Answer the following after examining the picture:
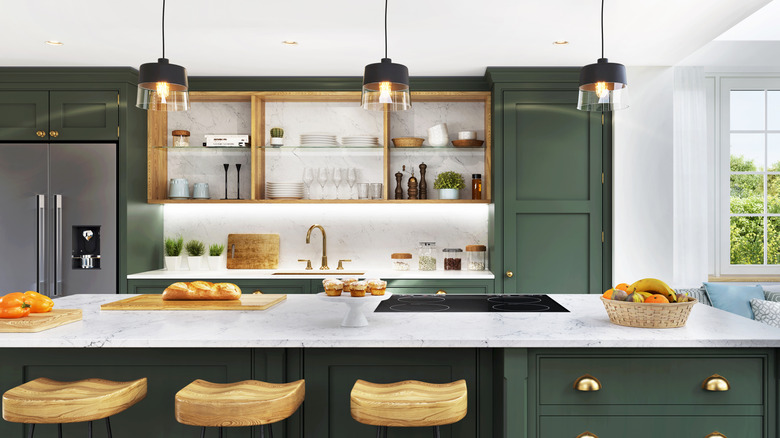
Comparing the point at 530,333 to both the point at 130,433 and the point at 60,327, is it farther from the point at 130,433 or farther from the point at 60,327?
the point at 60,327

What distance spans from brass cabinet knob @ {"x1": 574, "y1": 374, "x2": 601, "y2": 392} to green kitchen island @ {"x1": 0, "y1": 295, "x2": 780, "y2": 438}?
0.06ft

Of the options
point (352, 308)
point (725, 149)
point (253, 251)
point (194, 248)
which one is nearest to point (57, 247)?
point (194, 248)

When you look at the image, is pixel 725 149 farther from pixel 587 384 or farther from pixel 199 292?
pixel 199 292

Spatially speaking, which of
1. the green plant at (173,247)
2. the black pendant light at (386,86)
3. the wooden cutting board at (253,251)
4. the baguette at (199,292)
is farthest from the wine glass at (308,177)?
the black pendant light at (386,86)

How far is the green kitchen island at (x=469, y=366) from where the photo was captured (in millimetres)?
1937

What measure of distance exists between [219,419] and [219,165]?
3.37 m

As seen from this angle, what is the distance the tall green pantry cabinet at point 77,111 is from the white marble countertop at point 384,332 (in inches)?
74.7

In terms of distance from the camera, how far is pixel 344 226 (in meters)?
4.78

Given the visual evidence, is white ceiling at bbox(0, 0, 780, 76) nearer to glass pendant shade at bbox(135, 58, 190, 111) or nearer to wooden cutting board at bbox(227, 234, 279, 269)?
glass pendant shade at bbox(135, 58, 190, 111)

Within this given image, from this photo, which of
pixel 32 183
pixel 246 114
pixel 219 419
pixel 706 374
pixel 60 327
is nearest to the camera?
pixel 219 419

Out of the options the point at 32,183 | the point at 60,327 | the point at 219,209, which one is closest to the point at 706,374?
the point at 60,327

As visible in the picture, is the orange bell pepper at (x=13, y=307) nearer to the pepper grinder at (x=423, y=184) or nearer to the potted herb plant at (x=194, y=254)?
the potted herb plant at (x=194, y=254)

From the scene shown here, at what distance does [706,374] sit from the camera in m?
2.00

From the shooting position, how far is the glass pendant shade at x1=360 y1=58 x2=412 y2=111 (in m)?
2.38
